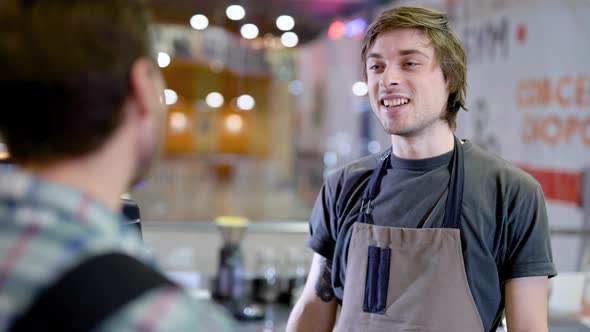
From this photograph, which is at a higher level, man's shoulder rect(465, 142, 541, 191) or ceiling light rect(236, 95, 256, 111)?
ceiling light rect(236, 95, 256, 111)

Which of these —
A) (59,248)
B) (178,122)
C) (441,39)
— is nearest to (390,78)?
(441,39)

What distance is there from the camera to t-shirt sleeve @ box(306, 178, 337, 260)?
1.80 metres

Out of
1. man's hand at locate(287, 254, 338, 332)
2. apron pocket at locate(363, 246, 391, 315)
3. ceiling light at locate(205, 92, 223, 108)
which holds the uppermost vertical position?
Answer: ceiling light at locate(205, 92, 223, 108)

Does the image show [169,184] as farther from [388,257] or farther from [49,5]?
[49,5]

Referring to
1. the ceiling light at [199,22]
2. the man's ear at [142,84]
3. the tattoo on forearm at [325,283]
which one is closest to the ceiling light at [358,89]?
the ceiling light at [199,22]

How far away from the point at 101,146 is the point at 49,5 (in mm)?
149

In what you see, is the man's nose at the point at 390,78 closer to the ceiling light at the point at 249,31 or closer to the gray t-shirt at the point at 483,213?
the gray t-shirt at the point at 483,213

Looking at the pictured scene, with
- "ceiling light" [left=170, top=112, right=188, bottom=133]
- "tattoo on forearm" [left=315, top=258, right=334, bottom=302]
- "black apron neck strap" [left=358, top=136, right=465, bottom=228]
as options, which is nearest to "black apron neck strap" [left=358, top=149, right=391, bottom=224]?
"black apron neck strap" [left=358, top=136, right=465, bottom=228]

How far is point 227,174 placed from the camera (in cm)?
519

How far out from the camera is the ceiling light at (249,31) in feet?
16.3

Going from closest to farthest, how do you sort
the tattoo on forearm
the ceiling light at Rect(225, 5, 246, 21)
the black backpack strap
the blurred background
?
1. the black backpack strap
2. the tattoo on forearm
3. the blurred background
4. the ceiling light at Rect(225, 5, 246, 21)

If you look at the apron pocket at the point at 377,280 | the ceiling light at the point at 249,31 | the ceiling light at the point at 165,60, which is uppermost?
the ceiling light at the point at 249,31

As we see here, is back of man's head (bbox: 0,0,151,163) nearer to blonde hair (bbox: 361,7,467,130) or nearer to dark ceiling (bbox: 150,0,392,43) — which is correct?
blonde hair (bbox: 361,7,467,130)

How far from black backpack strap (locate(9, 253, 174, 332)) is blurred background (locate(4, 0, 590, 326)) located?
3.80m
